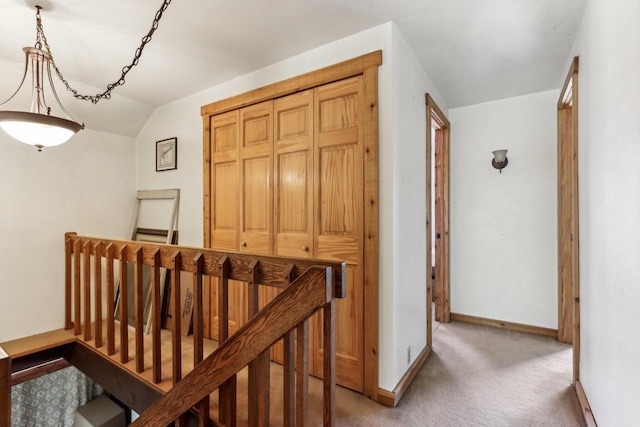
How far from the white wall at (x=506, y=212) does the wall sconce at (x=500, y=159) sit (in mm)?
61

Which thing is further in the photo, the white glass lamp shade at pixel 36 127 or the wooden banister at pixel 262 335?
the white glass lamp shade at pixel 36 127

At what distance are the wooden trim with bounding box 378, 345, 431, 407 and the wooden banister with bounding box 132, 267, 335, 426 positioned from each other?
93 cm

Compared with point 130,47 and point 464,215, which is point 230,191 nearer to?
point 130,47

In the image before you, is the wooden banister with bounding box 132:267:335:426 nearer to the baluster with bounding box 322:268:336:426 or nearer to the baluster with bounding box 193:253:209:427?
the baluster with bounding box 322:268:336:426

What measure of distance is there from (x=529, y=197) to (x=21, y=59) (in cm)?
467

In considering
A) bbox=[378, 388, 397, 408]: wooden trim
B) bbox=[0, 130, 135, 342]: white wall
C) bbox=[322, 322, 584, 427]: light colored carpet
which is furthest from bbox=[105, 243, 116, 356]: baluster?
bbox=[378, 388, 397, 408]: wooden trim

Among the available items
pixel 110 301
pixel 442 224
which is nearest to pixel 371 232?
pixel 442 224

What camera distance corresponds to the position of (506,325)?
311 centimetres

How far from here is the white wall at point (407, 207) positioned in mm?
1911

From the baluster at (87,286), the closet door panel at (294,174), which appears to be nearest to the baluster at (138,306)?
the baluster at (87,286)

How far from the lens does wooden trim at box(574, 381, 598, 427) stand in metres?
1.62

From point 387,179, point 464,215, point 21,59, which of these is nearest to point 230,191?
point 387,179

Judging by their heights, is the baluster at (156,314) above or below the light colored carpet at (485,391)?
above

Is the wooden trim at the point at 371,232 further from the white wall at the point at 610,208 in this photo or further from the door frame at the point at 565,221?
the door frame at the point at 565,221
